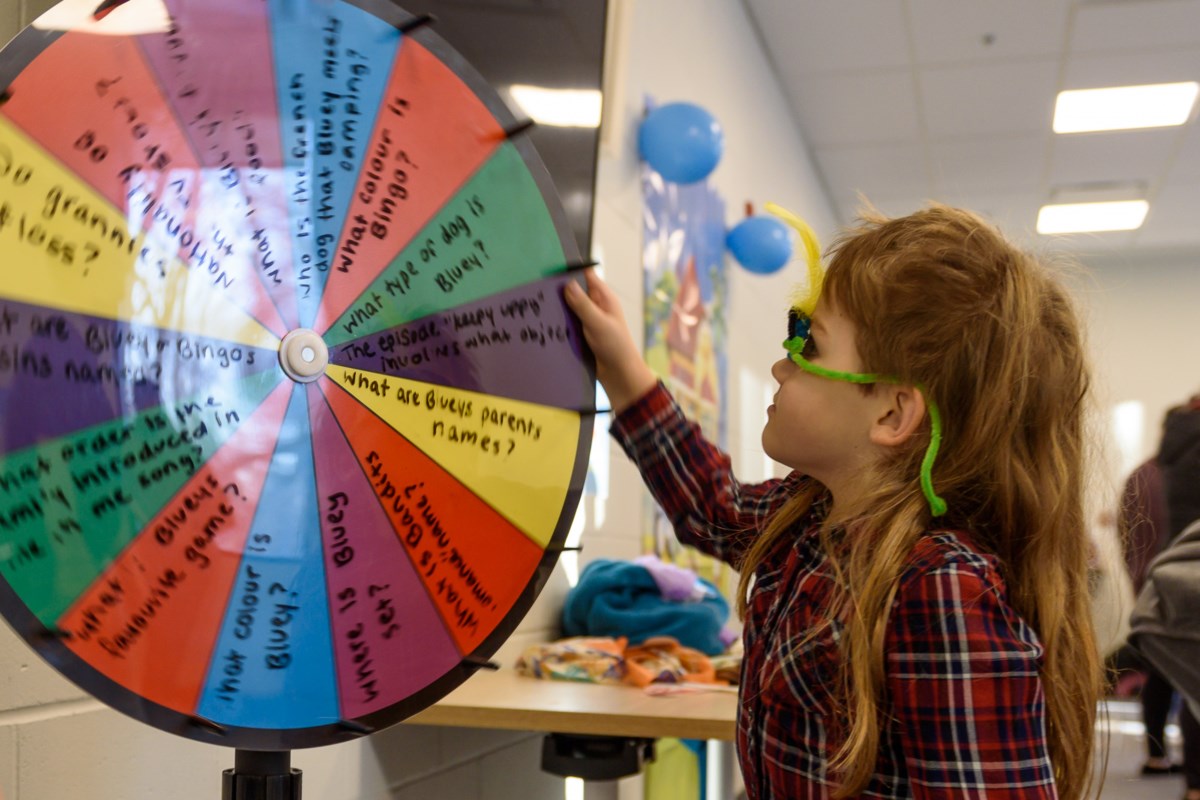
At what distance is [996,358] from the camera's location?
965mm

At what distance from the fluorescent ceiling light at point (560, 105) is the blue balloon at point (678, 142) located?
798 millimetres

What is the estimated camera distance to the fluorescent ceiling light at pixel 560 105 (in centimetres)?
152


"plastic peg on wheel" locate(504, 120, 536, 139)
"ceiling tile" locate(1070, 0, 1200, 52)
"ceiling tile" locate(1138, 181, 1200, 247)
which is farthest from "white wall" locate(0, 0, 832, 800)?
"ceiling tile" locate(1138, 181, 1200, 247)

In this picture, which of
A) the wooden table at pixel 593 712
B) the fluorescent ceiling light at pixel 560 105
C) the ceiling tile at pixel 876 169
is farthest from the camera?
the ceiling tile at pixel 876 169

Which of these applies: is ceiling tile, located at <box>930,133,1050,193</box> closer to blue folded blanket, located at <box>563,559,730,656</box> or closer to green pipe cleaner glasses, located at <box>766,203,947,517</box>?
blue folded blanket, located at <box>563,559,730,656</box>

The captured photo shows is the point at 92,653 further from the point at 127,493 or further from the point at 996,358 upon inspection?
the point at 996,358

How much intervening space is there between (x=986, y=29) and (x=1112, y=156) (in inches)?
65.2

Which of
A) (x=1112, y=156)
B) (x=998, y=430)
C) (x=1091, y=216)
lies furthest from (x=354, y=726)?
(x=1091, y=216)

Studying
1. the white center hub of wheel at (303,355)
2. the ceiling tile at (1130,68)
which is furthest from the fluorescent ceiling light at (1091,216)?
the white center hub of wheel at (303,355)

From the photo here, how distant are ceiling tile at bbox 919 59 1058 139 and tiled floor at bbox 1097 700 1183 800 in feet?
7.90

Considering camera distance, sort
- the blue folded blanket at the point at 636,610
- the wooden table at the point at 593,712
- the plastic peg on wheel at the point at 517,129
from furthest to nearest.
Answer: the blue folded blanket at the point at 636,610 < the wooden table at the point at 593,712 < the plastic peg on wheel at the point at 517,129

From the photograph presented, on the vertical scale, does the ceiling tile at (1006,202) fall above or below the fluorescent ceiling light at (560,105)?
above

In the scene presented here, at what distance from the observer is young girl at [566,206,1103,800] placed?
2.82 feet

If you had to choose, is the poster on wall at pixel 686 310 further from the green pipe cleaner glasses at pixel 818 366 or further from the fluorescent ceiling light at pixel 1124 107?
the fluorescent ceiling light at pixel 1124 107
